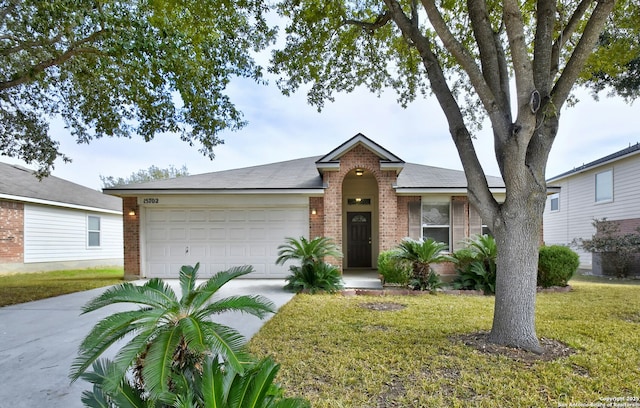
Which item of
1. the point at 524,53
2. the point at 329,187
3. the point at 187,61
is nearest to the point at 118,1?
the point at 187,61

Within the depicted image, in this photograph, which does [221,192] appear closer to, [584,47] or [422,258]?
[422,258]

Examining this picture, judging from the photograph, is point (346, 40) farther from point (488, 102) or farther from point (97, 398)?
point (97, 398)

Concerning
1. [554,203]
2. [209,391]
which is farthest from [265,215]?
[554,203]

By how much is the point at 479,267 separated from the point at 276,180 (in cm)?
702

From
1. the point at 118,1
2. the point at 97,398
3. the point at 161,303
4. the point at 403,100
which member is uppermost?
the point at 118,1

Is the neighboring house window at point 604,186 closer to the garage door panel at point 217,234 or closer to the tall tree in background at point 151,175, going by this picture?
A: the garage door panel at point 217,234

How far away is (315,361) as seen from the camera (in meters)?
4.12

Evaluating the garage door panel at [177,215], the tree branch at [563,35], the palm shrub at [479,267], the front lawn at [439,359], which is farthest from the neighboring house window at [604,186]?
the garage door panel at [177,215]

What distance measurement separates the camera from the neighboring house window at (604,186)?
14.7 meters

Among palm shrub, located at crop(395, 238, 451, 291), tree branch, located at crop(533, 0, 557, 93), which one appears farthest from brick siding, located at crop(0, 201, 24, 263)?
tree branch, located at crop(533, 0, 557, 93)

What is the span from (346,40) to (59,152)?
1006cm

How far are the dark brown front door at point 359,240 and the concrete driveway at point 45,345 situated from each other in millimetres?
5780

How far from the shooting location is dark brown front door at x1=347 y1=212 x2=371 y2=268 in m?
14.0

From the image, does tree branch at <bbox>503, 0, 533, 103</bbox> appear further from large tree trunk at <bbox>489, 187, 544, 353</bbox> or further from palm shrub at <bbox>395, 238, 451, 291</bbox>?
palm shrub at <bbox>395, 238, 451, 291</bbox>
